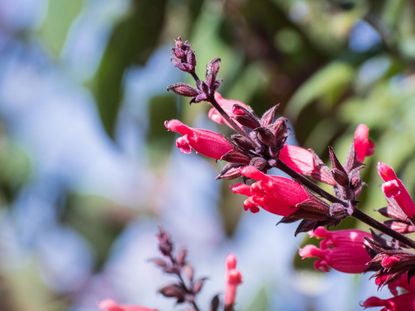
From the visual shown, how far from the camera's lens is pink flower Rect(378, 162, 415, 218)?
1041mm

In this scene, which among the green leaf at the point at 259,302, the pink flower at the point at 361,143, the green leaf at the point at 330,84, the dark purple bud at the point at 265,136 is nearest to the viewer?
the dark purple bud at the point at 265,136

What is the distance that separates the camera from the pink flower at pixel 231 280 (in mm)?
1211

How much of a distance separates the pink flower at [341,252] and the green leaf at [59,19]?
4.62ft

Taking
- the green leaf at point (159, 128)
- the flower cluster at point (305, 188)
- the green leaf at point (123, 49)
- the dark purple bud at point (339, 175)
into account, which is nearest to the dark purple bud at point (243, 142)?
the flower cluster at point (305, 188)

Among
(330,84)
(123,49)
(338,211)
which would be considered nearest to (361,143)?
A: (338,211)

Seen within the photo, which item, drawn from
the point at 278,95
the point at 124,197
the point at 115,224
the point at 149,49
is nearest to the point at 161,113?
the point at 149,49

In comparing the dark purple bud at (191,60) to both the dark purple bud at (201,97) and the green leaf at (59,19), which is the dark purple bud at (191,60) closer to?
the dark purple bud at (201,97)

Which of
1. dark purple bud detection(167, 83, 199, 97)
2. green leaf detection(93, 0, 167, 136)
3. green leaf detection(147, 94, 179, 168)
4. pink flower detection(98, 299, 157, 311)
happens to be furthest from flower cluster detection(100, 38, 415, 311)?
green leaf detection(147, 94, 179, 168)

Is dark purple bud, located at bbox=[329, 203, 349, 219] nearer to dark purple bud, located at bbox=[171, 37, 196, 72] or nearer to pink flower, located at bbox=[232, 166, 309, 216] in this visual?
pink flower, located at bbox=[232, 166, 309, 216]

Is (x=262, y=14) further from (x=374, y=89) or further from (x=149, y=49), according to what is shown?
(x=374, y=89)

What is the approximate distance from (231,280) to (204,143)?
28 centimetres

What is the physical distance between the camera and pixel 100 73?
2.43 meters

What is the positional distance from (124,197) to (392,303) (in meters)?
3.56

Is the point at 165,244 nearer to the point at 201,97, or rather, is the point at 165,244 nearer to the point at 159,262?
the point at 159,262
